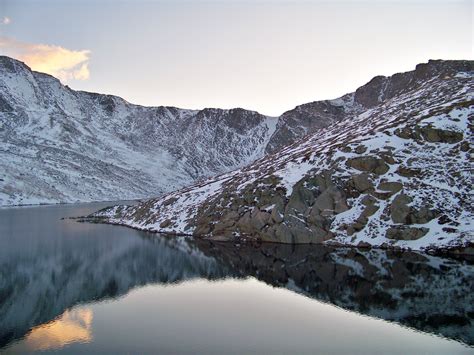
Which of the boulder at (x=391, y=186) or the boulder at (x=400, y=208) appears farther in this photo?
the boulder at (x=391, y=186)

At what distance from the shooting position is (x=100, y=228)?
9494cm

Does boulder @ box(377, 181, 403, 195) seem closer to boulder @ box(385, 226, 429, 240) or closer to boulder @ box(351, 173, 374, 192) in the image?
boulder @ box(351, 173, 374, 192)

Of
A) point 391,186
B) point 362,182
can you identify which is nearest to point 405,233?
point 391,186

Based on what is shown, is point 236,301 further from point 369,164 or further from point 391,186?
point 369,164

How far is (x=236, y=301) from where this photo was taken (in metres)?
37.2

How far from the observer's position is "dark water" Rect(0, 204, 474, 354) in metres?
26.7

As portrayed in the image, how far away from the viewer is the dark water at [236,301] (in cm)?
2666

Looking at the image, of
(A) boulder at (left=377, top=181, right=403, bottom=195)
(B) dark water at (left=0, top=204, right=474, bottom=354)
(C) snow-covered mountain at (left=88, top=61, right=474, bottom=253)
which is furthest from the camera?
(A) boulder at (left=377, top=181, right=403, bottom=195)

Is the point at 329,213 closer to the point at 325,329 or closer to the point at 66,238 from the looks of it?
the point at 325,329

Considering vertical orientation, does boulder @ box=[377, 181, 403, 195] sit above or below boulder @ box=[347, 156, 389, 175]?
below

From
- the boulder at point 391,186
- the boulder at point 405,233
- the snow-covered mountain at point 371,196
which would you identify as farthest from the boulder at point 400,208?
the boulder at point 391,186

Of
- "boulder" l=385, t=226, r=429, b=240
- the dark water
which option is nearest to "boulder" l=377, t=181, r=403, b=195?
"boulder" l=385, t=226, r=429, b=240

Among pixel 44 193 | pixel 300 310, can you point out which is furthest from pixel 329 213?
pixel 44 193

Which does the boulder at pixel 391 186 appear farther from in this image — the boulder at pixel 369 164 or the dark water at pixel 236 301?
the dark water at pixel 236 301
